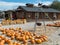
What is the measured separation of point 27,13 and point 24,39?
28167 millimetres

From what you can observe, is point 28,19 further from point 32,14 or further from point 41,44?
point 41,44

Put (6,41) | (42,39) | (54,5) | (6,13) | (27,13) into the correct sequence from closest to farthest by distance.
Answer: (6,41)
(42,39)
(27,13)
(6,13)
(54,5)

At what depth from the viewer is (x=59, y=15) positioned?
151 ft

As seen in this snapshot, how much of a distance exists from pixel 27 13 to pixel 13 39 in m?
27.7

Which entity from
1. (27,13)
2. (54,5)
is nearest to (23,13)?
(27,13)

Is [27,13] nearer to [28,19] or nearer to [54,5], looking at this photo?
[28,19]

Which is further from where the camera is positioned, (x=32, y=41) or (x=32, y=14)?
(x=32, y=14)

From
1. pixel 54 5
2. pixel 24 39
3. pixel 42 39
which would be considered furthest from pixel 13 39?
pixel 54 5

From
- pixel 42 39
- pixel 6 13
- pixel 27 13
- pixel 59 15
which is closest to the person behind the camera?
pixel 42 39

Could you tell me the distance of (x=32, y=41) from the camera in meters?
8.31

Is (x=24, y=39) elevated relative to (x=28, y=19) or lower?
elevated

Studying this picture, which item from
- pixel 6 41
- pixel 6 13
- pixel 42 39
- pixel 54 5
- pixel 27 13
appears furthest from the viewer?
pixel 54 5

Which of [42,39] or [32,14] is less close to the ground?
[42,39]

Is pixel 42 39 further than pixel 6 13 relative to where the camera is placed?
No
